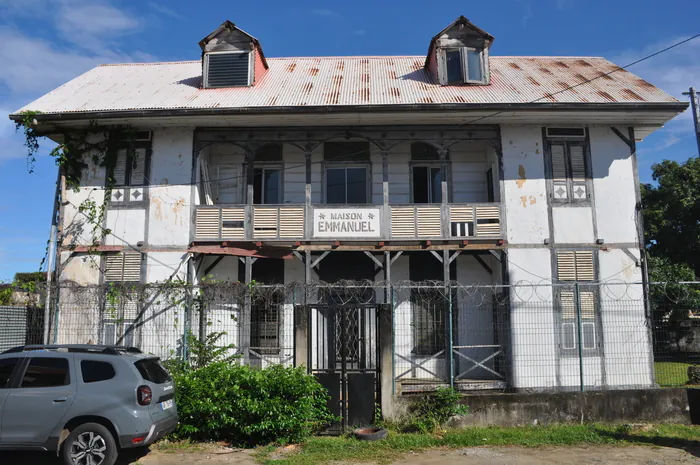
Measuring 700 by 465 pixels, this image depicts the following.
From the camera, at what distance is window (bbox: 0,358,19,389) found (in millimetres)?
7387

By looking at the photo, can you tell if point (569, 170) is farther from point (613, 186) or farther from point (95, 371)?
point (95, 371)

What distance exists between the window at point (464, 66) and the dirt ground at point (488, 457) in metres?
10.6

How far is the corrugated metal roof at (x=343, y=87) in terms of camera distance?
46.6 ft

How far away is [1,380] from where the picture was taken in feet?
24.3

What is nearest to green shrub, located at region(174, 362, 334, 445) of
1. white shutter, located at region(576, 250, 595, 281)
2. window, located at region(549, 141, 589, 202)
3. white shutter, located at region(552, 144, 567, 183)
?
white shutter, located at region(576, 250, 595, 281)

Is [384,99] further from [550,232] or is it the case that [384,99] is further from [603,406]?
[603,406]

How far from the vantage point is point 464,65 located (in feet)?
51.6

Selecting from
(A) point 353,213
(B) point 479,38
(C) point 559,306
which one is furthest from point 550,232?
(B) point 479,38

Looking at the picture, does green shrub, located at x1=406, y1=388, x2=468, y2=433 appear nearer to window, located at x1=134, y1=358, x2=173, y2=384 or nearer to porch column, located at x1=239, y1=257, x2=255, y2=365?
porch column, located at x1=239, y1=257, x2=255, y2=365

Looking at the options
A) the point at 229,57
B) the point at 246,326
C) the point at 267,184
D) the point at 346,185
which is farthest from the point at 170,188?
the point at 246,326

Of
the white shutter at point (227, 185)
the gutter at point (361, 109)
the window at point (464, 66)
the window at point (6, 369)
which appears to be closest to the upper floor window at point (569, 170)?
the gutter at point (361, 109)

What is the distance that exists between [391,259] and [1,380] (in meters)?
9.24

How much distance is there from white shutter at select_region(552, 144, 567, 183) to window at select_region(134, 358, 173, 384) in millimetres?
10827

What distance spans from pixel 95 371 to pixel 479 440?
5.91 meters
